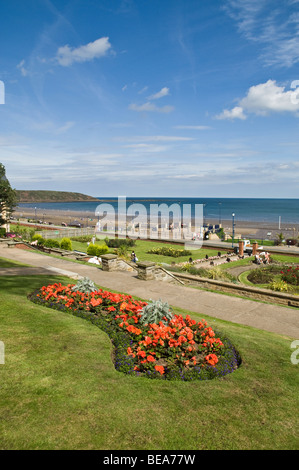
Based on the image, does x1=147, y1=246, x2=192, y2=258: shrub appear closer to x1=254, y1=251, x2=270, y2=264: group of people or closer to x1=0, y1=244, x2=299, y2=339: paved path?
x1=254, y1=251, x2=270, y2=264: group of people

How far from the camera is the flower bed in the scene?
577cm

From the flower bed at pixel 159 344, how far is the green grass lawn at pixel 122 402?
10.2 inches

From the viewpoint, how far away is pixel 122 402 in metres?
4.64

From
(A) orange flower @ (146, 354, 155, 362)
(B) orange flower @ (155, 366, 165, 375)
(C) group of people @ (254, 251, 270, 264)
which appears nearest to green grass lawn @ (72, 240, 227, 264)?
(C) group of people @ (254, 251, 270, 264)

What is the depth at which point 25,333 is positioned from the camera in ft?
22.4

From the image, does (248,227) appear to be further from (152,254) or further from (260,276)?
(260,276)

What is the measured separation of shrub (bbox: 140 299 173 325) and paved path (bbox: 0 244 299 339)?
3219 millimetres

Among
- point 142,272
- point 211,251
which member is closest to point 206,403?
point 142,272

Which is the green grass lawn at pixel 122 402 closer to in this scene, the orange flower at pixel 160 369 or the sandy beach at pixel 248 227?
the orange flower at pixel 160 369

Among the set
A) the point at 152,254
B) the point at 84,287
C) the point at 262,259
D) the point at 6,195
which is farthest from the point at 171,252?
the point at 84,287

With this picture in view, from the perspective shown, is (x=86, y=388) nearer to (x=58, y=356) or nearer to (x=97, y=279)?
(x=58, y=356)

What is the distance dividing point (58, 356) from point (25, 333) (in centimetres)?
141

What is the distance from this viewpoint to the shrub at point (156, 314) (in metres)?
7.62

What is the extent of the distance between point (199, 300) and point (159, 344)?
584 centimetres
